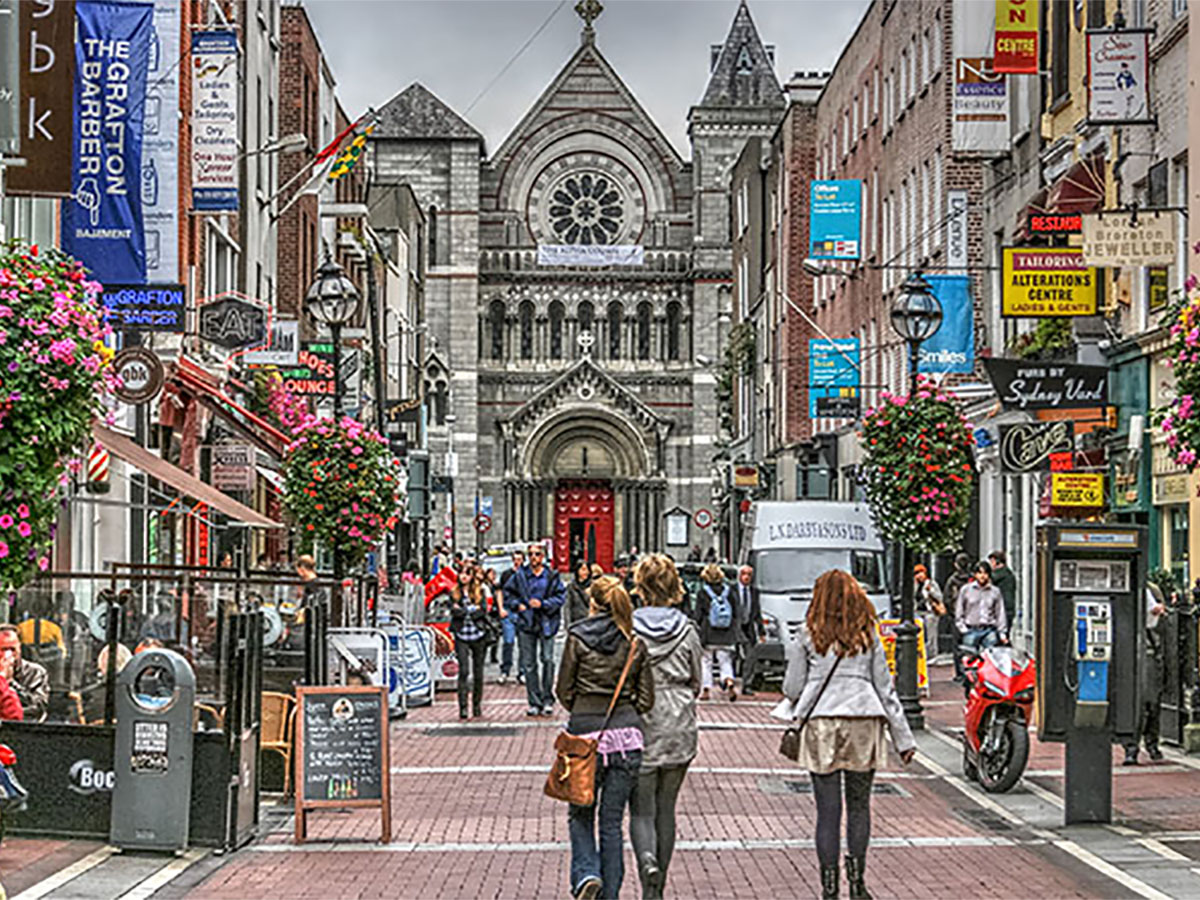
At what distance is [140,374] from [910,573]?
27.8ft

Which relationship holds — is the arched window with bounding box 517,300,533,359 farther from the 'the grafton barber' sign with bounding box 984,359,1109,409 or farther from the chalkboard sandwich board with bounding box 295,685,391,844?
the chalkboard sandwich board with bounding box 295,685,391,844

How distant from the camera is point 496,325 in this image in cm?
8419

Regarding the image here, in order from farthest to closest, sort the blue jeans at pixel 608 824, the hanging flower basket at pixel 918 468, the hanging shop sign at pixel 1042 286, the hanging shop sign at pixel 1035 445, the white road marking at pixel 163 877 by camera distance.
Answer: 1. the hanging shop sign at pixel 1035 445
2. the hanging shop sign at pixel 1042 286
3. the hanging flower basket at pixel 918 468
4. the white road marking at pixel 163 877
5. the blue jeans at pixel 608 824

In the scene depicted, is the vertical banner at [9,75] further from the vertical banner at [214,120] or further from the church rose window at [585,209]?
the church rose window at [585,209]

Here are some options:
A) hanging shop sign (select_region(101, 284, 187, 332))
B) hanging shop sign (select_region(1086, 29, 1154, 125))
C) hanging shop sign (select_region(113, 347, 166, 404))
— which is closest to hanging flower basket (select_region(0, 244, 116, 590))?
hanging shop sign (select_region(101, 284, 187, 332))

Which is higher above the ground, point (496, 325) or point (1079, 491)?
point (496, 325)

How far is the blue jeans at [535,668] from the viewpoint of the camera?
2353 cm

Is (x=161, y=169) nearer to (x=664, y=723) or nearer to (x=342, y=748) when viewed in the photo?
(x=342, y=748)

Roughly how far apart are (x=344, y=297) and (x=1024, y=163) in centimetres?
1412

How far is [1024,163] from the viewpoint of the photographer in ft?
112

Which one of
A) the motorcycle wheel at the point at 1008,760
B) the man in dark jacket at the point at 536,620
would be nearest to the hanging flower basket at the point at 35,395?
the motorcycle wheel at the point at 1008,760

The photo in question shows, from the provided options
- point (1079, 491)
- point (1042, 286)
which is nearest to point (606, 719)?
point (1079, 491)

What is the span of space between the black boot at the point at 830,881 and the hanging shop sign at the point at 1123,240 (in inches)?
556

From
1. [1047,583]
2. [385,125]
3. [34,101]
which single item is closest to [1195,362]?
[1047,583]
